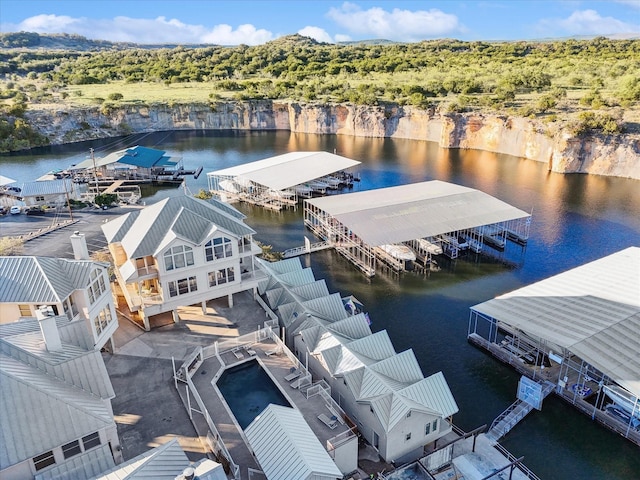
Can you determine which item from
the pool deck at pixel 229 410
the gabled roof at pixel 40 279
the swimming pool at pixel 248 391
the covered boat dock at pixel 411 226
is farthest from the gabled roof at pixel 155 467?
the covered boat dock at pixel 411 226

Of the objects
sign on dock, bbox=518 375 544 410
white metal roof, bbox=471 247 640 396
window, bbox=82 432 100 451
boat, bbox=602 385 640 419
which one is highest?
window, bbox=82 432 100 451

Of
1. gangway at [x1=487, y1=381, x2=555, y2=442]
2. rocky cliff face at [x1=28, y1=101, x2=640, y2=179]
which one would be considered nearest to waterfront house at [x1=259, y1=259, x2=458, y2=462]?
gangway at [x1=487, y1=381, x2=555, y2=442]

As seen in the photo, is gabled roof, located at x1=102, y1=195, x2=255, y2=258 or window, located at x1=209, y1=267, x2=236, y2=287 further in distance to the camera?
window, located at x1=209, y1=267, x2=236, y2=287

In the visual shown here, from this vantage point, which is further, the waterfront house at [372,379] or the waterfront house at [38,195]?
the waterfront house at [38,195]

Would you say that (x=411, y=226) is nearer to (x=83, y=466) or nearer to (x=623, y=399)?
(x=623, y=399)

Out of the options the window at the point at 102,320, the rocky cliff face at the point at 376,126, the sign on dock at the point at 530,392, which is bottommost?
the sign on dock at the point at 530,392

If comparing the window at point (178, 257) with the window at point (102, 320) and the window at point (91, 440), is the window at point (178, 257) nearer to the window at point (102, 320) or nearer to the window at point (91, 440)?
the window at point (102, 320)

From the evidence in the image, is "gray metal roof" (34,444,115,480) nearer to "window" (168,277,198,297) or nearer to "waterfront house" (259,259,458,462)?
"waterfront house" (259,259,458,462)

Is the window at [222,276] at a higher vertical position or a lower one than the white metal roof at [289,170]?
lower
